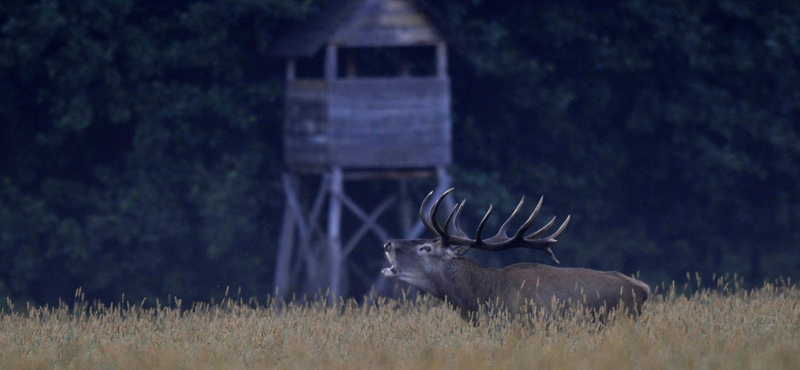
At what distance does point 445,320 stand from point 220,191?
11.2m

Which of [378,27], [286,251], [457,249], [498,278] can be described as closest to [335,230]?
[286,251]

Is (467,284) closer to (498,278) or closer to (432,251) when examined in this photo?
(498,278)

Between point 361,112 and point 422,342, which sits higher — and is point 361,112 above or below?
above

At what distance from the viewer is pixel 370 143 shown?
19.2 meters

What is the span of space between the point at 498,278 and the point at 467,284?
11.5 inches

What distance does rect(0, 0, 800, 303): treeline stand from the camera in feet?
A: 66.5

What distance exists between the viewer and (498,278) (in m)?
10.3

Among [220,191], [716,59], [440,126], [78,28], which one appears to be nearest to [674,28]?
[716,59]

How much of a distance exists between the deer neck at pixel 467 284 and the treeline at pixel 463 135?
31.0 feet

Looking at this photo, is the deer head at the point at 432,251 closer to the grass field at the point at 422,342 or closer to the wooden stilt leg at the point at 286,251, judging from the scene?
the grass field at the point at 422,342

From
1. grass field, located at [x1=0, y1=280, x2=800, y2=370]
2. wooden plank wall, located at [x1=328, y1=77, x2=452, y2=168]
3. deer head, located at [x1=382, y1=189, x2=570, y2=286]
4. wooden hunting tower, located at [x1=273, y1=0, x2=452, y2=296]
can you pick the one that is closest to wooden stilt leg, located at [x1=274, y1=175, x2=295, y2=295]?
wooden hunting tower, located at [x1=273, y1=0, x2=452, y2=296]

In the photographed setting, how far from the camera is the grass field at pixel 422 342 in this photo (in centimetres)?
830

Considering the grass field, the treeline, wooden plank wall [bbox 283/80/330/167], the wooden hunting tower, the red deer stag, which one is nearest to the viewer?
the grass field

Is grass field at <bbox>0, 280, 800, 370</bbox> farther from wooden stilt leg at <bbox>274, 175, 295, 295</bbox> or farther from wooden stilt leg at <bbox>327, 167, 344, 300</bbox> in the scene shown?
wooden stilt leg at <bbox>274, 175, 295, 295</bbox>
